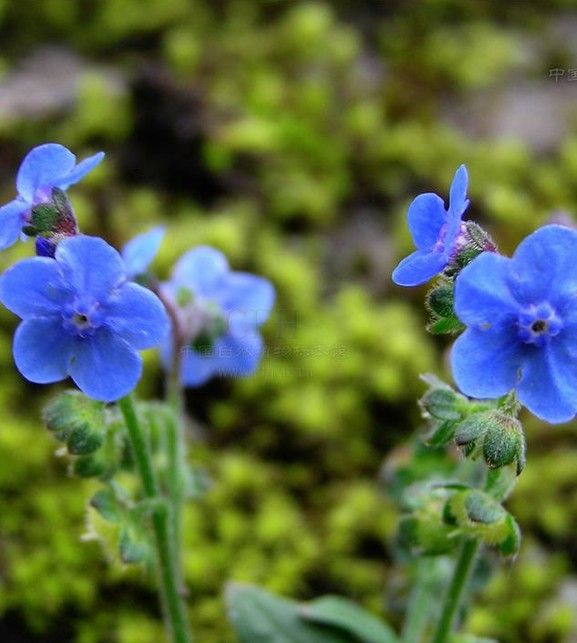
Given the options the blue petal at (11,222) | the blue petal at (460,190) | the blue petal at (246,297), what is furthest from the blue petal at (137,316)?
the blue petal at (246,297)

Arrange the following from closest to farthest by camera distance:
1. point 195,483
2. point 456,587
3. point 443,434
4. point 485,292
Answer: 1. point 485,292
2. point 443,434
3. point 456,587
4. point 195,483

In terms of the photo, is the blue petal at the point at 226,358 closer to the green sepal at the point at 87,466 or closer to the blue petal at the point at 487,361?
the green sepal at the point at 87,466

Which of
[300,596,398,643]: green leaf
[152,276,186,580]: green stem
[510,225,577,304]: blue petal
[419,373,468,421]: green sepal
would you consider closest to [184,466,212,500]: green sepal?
[152,276,186,580]: green stem

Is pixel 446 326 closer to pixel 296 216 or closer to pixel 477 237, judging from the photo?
pixel 477 237

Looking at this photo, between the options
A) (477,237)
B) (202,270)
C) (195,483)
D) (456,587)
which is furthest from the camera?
(202,270)

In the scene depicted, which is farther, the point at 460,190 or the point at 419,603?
the point at 419,603

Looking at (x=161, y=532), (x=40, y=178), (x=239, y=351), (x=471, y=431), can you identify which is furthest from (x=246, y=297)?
(x=471, y=431)

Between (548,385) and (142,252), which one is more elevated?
(142,252)
